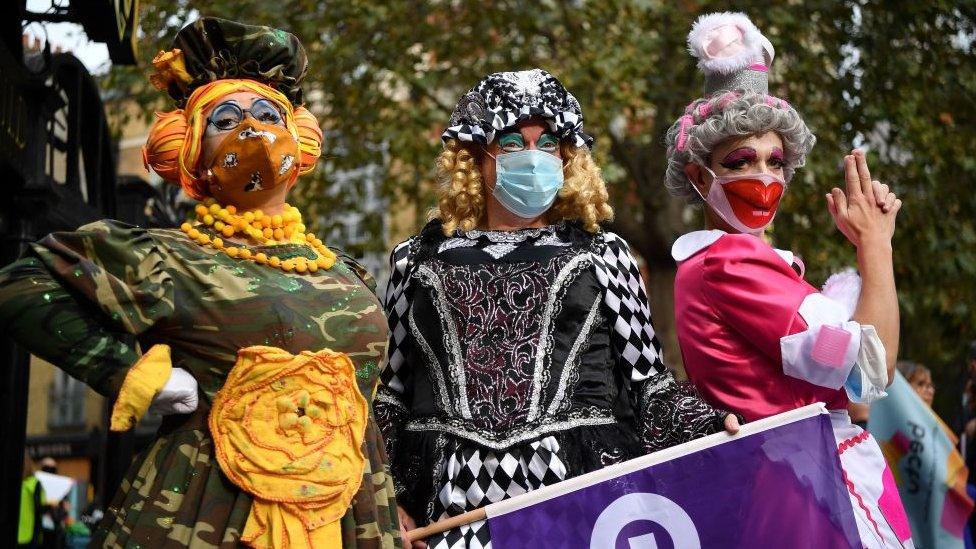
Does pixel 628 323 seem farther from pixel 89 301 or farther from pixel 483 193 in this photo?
pixel 89 301

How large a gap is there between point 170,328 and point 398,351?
1189 mm

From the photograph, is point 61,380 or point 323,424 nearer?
point 323,424

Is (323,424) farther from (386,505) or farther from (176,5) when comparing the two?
(176,5)

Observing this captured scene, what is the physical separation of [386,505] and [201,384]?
1.94 ft

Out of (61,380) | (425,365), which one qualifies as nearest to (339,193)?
(425,365)

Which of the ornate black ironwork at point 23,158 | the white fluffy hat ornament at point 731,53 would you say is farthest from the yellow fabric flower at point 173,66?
the ornate black ironwork at point 23,158

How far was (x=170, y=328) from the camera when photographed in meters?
3.50

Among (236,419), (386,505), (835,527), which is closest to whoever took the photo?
(236,419)

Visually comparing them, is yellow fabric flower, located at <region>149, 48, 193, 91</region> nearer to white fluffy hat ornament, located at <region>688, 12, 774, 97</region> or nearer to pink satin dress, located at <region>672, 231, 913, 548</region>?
pink satin dress, located at <region>672, 231, 913, 548</region>

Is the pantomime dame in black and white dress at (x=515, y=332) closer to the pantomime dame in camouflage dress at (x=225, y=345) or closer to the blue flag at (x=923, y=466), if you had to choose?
the pantomime dame in camouflage dress at (x=225, y=345)

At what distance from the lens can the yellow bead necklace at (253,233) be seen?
366 cm

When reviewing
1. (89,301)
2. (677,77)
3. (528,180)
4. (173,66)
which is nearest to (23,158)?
(173,66)

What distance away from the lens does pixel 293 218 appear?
3.85 metres

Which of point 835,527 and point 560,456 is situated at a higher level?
point 560,456
